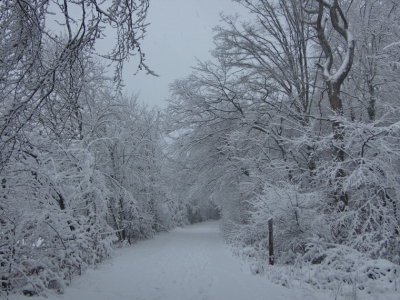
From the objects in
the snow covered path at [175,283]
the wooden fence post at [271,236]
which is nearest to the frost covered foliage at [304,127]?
the wooden fence post at [271,236]

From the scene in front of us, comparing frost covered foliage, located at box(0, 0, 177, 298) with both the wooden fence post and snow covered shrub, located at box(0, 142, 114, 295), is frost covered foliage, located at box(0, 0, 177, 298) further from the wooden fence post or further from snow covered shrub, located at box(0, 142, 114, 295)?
the wooden fence post

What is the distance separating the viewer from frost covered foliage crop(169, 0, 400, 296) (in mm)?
7699

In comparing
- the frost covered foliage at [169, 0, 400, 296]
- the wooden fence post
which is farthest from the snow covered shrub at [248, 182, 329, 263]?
the wooden fence post

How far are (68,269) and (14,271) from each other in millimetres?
1991

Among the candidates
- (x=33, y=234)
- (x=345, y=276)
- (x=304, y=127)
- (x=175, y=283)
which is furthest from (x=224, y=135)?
(x=33, y=234)

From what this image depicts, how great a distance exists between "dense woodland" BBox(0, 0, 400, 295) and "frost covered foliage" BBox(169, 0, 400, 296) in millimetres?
68

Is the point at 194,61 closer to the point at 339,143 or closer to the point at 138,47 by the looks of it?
the point at 339,143

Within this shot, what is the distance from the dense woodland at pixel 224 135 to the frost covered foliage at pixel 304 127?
7 centimetres

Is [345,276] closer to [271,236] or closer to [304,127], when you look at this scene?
[271,236]

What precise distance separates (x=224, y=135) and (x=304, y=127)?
8180mm

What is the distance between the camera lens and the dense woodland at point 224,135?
12.4 ft

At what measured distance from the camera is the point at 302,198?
29.8ft

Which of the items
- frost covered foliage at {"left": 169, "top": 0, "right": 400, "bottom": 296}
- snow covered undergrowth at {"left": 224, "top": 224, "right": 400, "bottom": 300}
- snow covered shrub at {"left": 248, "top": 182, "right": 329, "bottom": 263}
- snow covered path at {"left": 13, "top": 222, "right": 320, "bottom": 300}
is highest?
frost covered foliage at {"left": 169, "top": 0, "right": 400, "bottom": 296}

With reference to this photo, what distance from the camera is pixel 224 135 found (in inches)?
686
